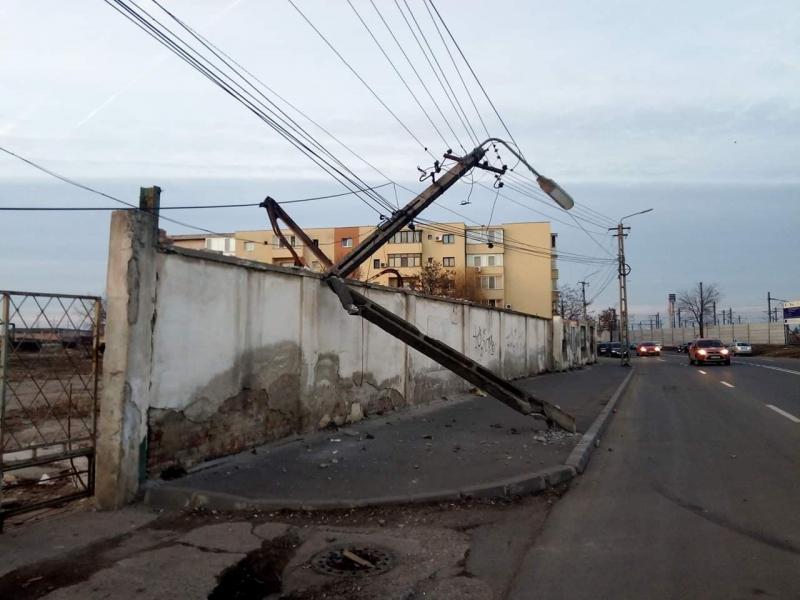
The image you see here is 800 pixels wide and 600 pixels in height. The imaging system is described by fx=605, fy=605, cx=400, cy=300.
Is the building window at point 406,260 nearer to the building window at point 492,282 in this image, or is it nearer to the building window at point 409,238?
the building window at point 409,238

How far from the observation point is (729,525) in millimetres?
5457

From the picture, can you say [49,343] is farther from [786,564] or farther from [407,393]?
[407,393]

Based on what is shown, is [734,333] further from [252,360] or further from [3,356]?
[3,356]

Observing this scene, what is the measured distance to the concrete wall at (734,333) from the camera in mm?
70875

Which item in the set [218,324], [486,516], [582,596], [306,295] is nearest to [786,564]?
[582,596]

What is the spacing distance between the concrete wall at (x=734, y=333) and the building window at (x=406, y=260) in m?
35.8

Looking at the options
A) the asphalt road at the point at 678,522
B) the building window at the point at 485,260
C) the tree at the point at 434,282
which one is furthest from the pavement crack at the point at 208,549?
the building window at the point at 485,260

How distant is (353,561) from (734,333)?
84.1 m

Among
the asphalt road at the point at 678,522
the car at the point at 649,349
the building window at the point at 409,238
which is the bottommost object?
the car at the point at 649,349

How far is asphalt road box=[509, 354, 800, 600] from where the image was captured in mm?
4199

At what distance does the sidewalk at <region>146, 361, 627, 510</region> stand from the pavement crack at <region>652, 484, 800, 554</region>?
122cm

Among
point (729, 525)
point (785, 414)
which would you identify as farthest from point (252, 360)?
point (785, 414)

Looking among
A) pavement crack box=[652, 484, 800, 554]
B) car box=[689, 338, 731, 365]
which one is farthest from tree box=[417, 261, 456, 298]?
pavement crack box=[652, 484, 800, 554]

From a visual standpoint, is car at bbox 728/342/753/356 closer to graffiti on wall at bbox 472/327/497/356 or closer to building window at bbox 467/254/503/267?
building window at bbox 467/254/503/267
